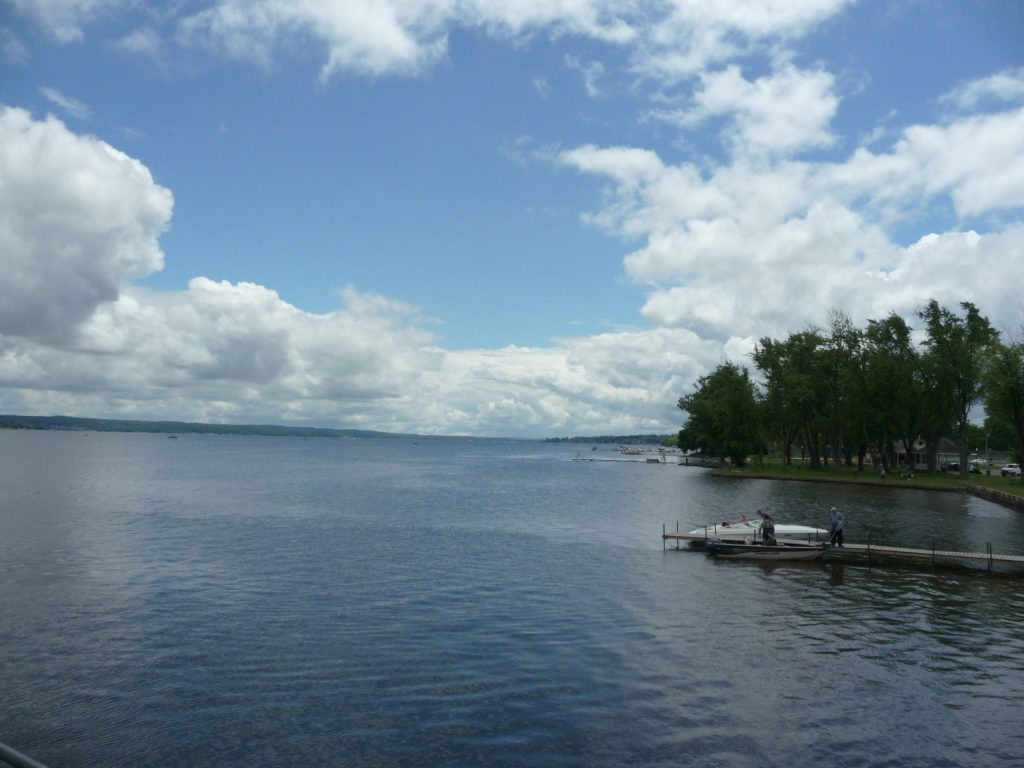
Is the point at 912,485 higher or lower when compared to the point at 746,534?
higher

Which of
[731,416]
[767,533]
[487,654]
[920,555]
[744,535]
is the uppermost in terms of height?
[731,416]

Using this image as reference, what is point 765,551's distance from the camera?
3772 cm

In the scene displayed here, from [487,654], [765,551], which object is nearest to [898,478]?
[765,551]

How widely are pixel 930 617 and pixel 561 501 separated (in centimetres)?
4654

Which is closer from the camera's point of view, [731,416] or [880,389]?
[880,389]

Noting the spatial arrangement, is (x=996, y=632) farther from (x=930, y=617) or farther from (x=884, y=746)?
(x=884, y=746)

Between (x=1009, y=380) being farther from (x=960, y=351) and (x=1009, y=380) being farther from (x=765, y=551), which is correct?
(x=765, y=551)

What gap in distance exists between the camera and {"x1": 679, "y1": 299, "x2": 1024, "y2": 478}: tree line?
276 ft

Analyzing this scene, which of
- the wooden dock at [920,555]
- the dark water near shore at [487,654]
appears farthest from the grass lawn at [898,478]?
the dark water near shore at [487,654]

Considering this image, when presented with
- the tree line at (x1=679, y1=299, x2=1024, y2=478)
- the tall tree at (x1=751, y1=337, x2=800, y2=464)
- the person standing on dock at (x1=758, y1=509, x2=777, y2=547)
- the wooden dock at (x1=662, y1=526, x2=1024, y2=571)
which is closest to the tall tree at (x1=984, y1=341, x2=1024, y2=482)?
the tree line at (x1=679, y1=299, x2=1024, y2=478)

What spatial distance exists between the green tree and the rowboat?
81972 millimetres

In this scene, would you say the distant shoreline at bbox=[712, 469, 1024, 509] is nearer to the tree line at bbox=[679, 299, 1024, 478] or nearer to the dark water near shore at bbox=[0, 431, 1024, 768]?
the tree line at bbox=[679, 299, 1024, 478]

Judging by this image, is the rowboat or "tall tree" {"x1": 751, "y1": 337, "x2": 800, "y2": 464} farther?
"tall tree" {"x1": 751, "y1": 337, "x2": 800, "y2": 464}

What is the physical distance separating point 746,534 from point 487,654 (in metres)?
23.7
